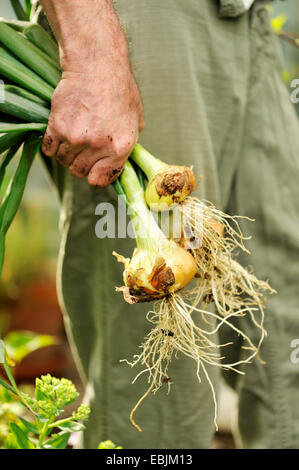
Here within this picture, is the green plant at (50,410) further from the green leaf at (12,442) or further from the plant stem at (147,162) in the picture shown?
the plant stem at (147,162)

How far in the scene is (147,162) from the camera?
36.8 inches

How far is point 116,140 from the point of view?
89 cm

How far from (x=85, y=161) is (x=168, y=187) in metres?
0.15

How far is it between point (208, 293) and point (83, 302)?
34 cm

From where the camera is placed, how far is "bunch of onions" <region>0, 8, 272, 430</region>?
0.86 metres

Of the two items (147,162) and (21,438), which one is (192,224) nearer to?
(147,162)

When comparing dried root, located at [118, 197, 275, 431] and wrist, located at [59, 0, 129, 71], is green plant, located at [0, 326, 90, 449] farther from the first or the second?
wrist, located at [59, 0, 129, 71]

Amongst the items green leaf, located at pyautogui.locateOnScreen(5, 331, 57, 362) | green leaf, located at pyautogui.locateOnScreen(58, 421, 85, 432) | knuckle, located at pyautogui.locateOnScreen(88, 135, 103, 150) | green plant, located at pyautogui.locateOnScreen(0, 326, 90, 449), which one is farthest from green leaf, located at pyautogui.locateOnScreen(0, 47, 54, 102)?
green leaf, located at pyautogui.locateOnScreen(5, 331, 57, 362)

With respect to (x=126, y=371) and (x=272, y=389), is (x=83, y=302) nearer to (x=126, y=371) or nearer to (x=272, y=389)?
(x=126, y=371)

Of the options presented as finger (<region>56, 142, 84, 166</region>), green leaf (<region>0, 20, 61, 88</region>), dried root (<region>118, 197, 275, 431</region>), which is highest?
green leaf (<region>0, 20, 61, 88</region>)

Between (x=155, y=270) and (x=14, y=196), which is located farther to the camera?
(x=14, y=196)

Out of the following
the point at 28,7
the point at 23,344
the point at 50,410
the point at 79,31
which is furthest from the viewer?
the point at 23,344

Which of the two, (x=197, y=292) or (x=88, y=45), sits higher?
(x=88, y=45)

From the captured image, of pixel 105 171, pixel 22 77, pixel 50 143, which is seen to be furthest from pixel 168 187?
pixel 22 77
